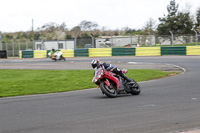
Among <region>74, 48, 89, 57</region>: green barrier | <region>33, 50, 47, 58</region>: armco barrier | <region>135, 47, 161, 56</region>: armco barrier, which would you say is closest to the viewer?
<region>135, 47, 161, 56</region>: armco barrier

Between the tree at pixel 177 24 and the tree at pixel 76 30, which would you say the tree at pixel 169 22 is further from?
the tree at pixel 76 30

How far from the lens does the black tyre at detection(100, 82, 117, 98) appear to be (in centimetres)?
930

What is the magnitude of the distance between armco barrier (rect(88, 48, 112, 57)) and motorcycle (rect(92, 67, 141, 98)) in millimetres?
27422

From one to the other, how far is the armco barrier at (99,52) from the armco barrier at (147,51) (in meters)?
3.36

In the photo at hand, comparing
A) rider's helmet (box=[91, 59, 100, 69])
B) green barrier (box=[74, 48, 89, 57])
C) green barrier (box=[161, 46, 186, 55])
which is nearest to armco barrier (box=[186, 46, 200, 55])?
green barrier (box=[161, 46, 186, 55])

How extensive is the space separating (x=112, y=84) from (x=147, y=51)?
1018 inches

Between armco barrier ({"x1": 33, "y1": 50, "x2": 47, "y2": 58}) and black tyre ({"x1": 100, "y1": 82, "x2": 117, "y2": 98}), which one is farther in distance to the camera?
armco barrier ({"x1": 33, "y1": 50, "x2": 47, "y2": 58})

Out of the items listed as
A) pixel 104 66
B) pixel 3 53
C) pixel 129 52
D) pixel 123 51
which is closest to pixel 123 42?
pixel 123 51

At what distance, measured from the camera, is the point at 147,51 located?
3503cm

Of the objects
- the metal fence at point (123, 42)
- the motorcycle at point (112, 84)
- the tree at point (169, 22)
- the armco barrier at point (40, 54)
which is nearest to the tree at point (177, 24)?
the tree at point (169, 22)

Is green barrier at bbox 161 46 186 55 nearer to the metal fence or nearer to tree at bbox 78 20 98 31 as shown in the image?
the metal fence

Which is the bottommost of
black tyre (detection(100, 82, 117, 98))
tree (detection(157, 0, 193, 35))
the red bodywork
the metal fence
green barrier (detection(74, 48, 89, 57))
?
black tyre (detection(100, 82, 117, 98))

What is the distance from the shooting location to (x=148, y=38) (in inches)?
1367

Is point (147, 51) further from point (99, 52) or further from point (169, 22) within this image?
point (169, 22)
